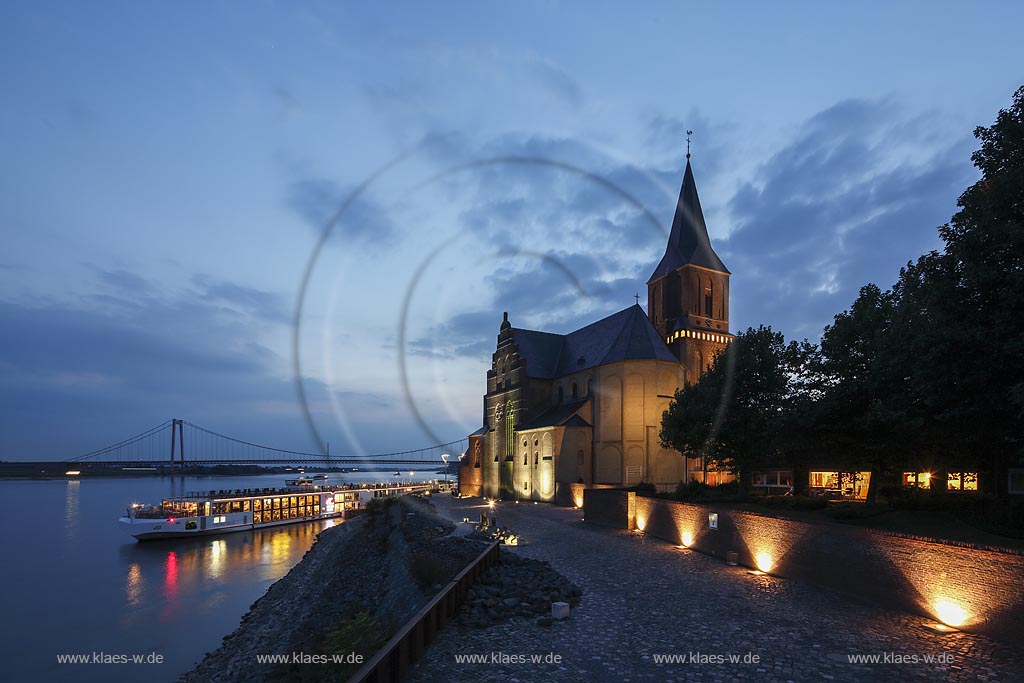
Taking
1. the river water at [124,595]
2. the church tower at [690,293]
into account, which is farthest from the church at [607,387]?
the river water at [124,595]

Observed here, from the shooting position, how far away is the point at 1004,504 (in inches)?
985

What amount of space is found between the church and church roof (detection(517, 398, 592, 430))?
160mm

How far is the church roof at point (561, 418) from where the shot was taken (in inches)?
2354

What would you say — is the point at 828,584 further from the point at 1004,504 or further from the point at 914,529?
the point at 1004,504

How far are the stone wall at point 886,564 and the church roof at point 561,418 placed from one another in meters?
32.4

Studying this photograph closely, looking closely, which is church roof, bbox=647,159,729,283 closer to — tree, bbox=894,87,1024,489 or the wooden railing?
tree, bbox=894,87,1024,489

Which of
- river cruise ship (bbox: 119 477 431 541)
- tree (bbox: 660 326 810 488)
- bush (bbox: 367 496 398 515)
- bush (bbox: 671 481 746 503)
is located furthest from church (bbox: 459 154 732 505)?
river cruise ship (bbox: 119 477 431 541)

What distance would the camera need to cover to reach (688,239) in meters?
70.8

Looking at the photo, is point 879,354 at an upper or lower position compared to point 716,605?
upper

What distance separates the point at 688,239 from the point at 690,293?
25.8 ft

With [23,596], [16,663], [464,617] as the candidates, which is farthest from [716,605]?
[23,596]

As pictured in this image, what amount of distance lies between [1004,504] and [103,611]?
53.7m

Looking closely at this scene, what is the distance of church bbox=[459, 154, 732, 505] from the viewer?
57.6 metres

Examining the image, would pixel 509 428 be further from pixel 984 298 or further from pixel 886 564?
pixel 984 298
